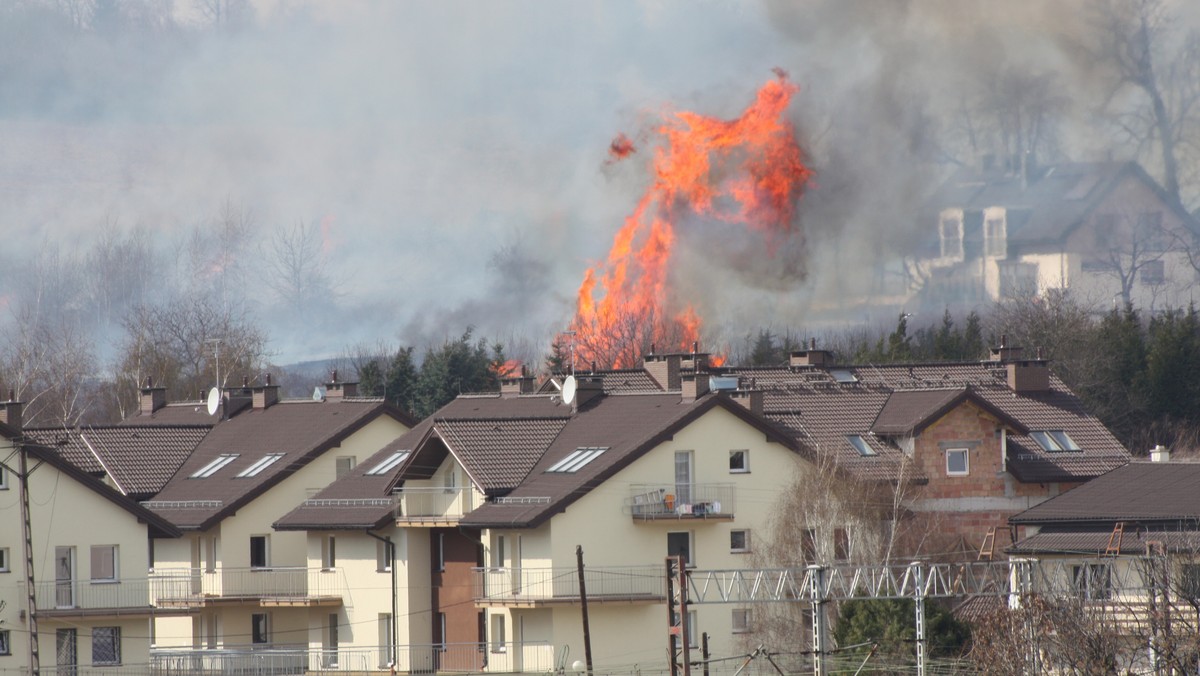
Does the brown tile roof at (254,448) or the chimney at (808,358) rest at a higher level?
the chimney at (808,358)

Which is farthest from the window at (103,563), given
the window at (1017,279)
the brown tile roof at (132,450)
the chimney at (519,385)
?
the window at (1017,279)

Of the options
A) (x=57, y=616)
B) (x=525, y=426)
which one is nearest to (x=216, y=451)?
(x=525, y=426)

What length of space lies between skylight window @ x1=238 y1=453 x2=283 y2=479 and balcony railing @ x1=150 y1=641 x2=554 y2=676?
706 cm

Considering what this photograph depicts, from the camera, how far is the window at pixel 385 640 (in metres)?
59.9

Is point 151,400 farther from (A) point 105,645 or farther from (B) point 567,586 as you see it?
(B) point 567,586

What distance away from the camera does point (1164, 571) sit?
127ft

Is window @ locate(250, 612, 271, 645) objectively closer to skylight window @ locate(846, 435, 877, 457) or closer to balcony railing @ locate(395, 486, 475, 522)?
balcony railing @ locate(395, 486, 475, 522)

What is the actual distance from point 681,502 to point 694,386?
Result: 3.47m

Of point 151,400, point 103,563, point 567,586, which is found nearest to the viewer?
point 103,563

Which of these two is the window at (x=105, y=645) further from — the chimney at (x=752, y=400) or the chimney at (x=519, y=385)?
the chimney at (x=519, y=385)

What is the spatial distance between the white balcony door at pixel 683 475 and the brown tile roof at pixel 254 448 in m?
13.9

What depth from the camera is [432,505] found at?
59969mm

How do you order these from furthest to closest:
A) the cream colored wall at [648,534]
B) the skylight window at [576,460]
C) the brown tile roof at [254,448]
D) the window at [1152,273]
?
1. the window at [1152,273]
2. the brown tile roof at [254,448]
3. the skylight window at [576,460]
4. the cream colored wall at [648,534]

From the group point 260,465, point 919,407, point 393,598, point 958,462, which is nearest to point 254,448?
point 260,465
